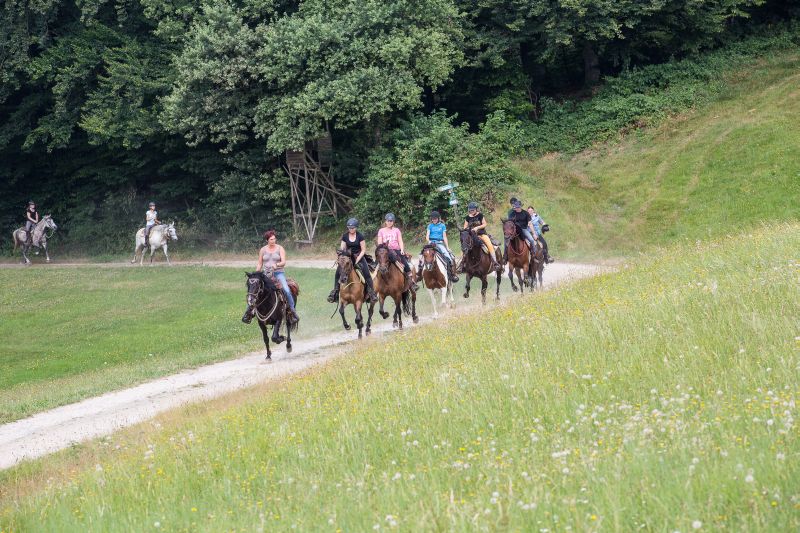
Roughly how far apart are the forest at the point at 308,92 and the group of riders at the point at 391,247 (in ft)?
45.8

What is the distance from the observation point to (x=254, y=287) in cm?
2006

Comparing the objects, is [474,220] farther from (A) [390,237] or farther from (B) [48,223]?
(B) [48,223]

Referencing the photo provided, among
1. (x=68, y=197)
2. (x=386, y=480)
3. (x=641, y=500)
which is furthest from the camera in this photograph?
(x=68, y=197)

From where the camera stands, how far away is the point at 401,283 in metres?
23.8

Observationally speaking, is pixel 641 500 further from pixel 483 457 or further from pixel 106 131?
pixel 106 131

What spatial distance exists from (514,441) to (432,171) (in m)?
33.3

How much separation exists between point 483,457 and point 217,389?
10.7 metres

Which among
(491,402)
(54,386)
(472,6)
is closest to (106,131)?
(472,6)

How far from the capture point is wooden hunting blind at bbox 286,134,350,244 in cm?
4622

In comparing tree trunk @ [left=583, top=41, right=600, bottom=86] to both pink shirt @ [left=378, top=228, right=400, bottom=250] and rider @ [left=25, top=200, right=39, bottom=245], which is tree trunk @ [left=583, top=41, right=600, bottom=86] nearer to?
rider @ [left=25, top=200, right=39, bottom=245]

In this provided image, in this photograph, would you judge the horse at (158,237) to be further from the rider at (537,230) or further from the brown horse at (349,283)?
the brown horse at (349,283)

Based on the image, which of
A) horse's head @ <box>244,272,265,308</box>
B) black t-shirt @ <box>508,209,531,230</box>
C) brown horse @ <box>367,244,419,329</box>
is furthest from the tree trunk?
horse's head @ <box>244,272,265,308</box>

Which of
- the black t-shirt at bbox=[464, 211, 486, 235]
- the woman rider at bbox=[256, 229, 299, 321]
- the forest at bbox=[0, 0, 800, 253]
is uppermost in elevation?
the forest at bbox=[0, 0, 800, 253]

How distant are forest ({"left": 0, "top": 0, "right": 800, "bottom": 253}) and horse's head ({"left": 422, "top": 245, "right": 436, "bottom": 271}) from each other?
14728mm
